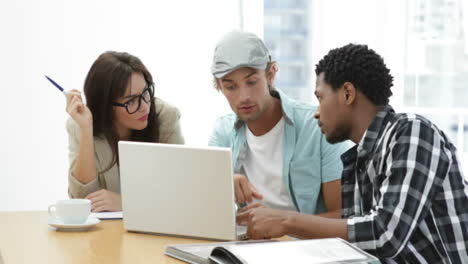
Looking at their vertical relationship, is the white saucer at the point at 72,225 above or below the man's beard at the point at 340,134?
below

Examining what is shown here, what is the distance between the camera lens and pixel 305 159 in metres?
2.23

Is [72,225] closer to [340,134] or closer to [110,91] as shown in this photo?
[110,91]

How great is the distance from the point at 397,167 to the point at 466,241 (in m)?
0.25

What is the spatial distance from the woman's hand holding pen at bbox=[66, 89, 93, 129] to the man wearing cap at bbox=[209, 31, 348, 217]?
0.47 metres

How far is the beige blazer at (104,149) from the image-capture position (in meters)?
2.35

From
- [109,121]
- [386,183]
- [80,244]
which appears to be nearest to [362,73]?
[386,183]

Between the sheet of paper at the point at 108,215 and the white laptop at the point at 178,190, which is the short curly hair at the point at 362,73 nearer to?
the white laptop at the point at 178,190

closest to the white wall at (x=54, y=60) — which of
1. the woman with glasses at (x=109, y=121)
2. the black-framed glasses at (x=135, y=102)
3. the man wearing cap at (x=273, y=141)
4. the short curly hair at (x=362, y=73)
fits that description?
the woman with glasses at (x=109, y=121)

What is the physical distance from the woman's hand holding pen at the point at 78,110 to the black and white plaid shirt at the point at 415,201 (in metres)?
1.14

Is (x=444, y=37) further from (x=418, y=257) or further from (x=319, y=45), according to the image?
(x=418, y=257)

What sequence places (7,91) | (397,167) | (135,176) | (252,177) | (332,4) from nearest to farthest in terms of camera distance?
(397,167), (135,176), (252,177), (7,91), (332,4)

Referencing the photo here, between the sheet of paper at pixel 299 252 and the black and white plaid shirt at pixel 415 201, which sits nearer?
the sheet of paper at pixel 299 252

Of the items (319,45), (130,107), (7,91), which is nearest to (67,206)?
(130,107)

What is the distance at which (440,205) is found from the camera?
60.8 inches
